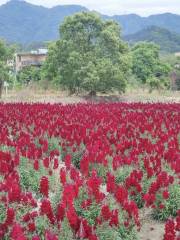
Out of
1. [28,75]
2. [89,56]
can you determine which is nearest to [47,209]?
[89,56]

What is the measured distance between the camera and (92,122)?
552 inches

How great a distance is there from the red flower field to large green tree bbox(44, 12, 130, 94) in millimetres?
16986

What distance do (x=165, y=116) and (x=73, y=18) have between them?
19.0 meters

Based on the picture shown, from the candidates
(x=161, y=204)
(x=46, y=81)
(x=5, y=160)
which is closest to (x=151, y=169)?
(x=161, y=204)

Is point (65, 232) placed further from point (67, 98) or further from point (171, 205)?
point (67, 98)

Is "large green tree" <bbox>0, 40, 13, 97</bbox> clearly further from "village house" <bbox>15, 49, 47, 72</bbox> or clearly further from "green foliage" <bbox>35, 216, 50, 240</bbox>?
"village house" <bbox>15, 49, 47, 72</bbox>

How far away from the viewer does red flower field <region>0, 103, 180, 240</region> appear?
561 centimetres

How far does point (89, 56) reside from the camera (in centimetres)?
3262

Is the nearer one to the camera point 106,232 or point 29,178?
point 106,232

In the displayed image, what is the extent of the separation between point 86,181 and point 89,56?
2614 cm

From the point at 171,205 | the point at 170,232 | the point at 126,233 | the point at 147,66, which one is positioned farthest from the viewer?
the point at 147,66

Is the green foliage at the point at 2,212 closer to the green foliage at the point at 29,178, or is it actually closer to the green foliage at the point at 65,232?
the green foliage at the point at 65,232

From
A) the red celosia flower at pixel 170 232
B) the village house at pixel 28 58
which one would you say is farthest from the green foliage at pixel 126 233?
the village house at pixel 28 58

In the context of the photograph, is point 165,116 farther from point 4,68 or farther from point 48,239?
point 4,68
